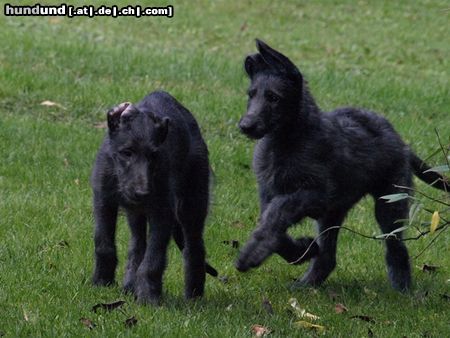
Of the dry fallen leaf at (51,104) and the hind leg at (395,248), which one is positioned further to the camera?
the dry fallen leaf at (51,104)

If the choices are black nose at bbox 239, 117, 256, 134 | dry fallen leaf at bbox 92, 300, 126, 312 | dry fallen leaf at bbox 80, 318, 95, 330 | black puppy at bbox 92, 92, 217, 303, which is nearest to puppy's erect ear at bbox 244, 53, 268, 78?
black nose at bbox 239, 117, 256, 134

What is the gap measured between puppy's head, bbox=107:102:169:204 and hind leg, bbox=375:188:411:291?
234cm

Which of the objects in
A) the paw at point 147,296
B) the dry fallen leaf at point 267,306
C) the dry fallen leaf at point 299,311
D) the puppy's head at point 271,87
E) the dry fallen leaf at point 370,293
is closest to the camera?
the paw at point 147,296

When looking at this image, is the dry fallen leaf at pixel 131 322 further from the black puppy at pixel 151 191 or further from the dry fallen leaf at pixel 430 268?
the dry fallen leaf at pixel 430 268

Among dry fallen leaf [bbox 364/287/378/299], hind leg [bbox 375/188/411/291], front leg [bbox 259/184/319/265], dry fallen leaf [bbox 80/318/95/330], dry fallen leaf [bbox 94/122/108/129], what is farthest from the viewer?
dry fallen leaf [bbox 94/122/108/129]

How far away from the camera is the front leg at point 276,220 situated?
6570 millimetres

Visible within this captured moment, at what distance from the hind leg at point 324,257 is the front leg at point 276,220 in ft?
2.06

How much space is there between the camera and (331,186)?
713 cm

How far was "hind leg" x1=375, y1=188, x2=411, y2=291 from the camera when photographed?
7.74 m

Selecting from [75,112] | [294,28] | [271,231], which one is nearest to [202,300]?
[271,231]

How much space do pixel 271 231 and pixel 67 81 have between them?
648 cm

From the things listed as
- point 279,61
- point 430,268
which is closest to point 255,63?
point 279,61

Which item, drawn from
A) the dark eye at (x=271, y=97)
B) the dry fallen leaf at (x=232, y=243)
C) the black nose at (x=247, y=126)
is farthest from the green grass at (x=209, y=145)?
the dark eye at (x=271, y=97)

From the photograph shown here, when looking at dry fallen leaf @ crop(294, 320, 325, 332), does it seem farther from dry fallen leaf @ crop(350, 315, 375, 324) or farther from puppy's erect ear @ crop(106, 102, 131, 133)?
puppy's erect ear @ crop(106, 102, 131, 133)
